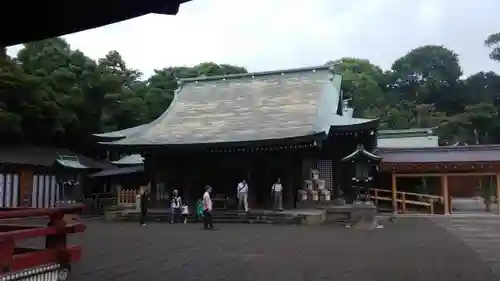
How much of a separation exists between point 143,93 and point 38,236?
3450 centimetres

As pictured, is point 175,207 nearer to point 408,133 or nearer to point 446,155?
point 446,155

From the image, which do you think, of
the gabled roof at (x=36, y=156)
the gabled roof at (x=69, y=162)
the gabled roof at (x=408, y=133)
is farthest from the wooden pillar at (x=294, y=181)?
the gabled roof at (x=408, y=133)

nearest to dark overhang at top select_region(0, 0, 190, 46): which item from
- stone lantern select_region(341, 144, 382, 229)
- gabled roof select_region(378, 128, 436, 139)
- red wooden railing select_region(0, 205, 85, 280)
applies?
red wooden railing select_region(0, 205, 85, 280)

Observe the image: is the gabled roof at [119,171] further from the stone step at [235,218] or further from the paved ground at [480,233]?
the paved ground at [480,233]

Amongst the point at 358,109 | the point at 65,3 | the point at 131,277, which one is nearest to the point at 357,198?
the point at 131,277

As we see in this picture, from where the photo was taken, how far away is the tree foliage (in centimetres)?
2753

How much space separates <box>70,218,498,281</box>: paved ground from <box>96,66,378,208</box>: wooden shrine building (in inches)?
230

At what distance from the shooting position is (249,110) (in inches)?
927

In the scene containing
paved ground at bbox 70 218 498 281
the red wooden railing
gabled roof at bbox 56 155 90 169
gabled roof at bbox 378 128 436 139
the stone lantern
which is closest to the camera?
the red wooden railing

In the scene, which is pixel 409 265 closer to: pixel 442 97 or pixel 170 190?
pixel 170 190

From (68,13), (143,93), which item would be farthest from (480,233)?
(143,93)

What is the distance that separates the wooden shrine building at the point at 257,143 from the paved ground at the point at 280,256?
5.84 meters

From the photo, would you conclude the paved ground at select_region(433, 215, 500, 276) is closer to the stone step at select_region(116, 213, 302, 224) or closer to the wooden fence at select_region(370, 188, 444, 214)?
the wooden fence at select_region(370, 188, 444, 214)

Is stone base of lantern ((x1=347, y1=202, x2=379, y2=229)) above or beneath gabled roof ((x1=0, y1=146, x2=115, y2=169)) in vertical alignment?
beneath
